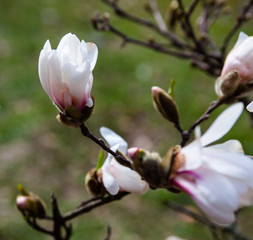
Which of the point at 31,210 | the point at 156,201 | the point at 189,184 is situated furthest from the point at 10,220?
the point at 189,184

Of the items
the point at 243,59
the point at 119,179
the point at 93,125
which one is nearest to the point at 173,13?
the point at 243,59

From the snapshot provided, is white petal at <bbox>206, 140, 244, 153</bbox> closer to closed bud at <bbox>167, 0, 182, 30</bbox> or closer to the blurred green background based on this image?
closed bud at <bbox>167, 0, 182, 30</bbox>

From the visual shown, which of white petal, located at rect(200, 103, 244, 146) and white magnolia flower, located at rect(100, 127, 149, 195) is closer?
white petal, located at rect(200, 103, 244, 146)

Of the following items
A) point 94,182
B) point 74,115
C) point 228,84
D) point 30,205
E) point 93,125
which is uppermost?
point 228,84

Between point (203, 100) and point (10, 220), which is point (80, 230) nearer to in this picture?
point (10, 220)

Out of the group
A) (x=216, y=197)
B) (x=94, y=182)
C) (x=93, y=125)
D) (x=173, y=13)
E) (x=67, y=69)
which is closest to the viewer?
(x=216, y=197)

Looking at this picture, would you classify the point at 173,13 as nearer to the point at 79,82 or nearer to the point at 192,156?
the point at 79,82

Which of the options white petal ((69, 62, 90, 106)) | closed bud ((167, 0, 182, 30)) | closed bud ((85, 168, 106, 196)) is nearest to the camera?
white petal ((69, 62, 90, 106))

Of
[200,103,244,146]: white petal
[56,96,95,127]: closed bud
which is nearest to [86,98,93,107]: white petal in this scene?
[56,96,95,127]: closed bud
